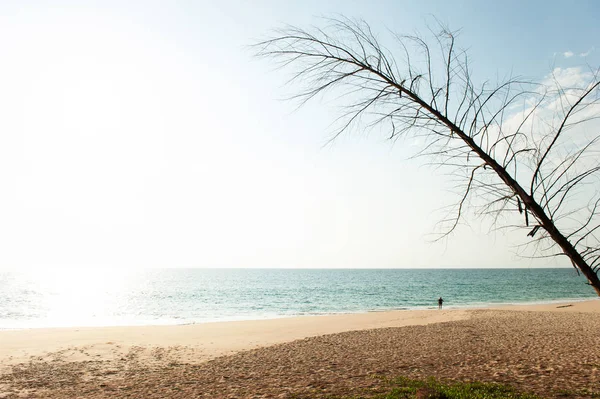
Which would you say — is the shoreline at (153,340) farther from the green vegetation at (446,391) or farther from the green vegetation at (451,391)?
the green vegetation at (451,391)

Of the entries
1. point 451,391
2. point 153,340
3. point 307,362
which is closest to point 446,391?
point 451,391

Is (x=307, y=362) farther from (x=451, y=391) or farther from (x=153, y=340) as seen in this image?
(x=153, y=340)

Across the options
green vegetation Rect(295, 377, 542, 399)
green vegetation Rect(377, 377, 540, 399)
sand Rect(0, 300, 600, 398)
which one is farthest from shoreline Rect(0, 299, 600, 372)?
green vegetation Rect(377, 377, 540, 399)

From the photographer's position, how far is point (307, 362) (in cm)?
1221

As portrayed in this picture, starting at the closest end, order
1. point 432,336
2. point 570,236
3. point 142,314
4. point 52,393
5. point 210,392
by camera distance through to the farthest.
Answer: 1. point 570,236
2. point 210,392
3. point 52,393
4. point 432,336
5. point 142,314

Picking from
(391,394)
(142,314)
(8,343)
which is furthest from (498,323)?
(142,314)

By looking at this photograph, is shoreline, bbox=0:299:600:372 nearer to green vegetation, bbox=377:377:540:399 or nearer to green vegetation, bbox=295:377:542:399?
green vegetation, bbox=295:377:542:399

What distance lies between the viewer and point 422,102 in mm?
2869

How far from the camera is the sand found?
366 inches

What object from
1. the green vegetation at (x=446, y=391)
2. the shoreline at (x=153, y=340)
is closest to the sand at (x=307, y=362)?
the shoreline at (x=153, y=340)

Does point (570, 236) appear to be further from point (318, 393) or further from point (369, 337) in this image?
point (369, 337)

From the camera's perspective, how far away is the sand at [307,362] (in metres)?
9.30

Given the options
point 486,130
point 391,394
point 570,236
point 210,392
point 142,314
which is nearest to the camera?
point 570,236

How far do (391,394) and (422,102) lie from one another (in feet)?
22.2
